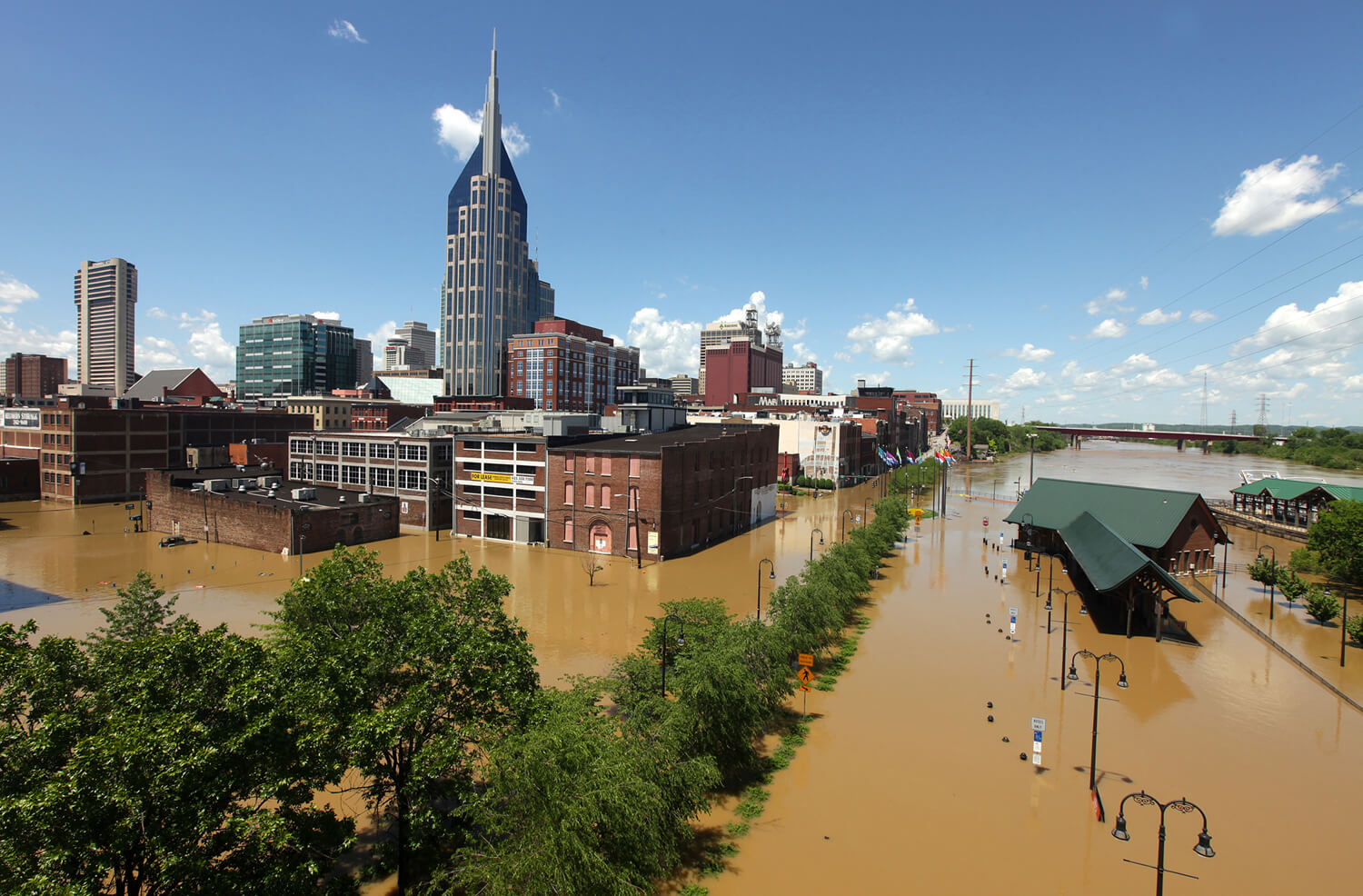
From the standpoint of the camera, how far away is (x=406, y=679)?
49.5ft

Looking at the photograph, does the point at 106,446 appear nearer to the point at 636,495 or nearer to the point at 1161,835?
the point at 636,495

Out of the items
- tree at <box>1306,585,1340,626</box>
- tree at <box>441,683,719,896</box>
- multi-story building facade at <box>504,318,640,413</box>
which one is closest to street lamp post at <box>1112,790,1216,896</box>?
tree at <box>441,683,719,896</box>

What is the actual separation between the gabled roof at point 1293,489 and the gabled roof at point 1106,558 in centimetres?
3472

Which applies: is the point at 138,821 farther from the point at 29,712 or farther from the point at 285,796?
the point at 29,712

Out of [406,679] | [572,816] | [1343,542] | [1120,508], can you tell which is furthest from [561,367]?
[572,816]

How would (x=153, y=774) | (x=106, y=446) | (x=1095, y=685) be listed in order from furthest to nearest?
(x=106, y=446), (x=1095, y=685), (x=153, y=774)

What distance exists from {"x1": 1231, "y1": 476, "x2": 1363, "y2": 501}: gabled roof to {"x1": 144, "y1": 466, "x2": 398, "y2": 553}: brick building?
293 ft

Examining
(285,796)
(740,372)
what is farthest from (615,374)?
(285,796)

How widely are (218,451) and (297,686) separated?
8418 centimetres

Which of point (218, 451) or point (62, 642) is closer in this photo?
point (62, 642)

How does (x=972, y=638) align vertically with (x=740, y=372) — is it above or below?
below

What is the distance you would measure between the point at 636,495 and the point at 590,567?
6924 millimetres

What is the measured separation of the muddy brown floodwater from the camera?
17.2 m

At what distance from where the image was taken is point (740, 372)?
7820 inches
